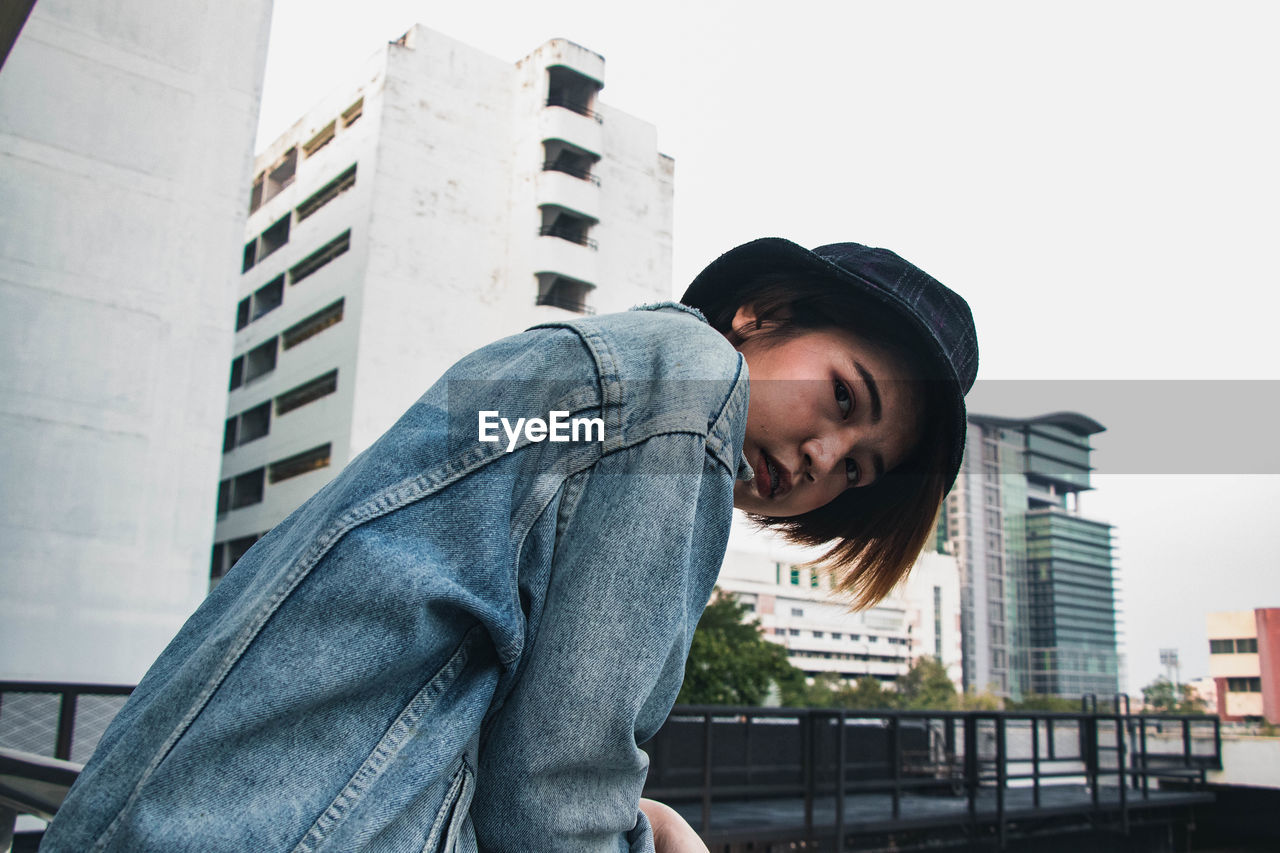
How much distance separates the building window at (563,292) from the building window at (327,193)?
5329 mm

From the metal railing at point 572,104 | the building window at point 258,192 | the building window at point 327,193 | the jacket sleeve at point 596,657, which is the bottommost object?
the jacket sleeve at point 596,657

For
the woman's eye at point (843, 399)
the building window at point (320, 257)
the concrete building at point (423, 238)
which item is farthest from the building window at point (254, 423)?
the woman's eye at point (843, 399)

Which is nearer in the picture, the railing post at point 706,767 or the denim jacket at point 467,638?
the denim jacket at point 467,638

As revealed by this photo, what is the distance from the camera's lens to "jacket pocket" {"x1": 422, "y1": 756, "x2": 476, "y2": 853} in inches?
17.8

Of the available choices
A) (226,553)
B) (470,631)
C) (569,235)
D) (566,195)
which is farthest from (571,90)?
(470,631)

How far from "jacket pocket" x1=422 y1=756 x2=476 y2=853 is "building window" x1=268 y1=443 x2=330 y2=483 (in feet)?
74.4

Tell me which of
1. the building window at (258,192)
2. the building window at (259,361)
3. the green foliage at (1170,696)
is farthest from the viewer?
the green foliage at (1170,696)

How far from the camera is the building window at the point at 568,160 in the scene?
24297 mm

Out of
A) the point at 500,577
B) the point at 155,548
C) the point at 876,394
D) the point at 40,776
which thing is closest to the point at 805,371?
the point at 876,394

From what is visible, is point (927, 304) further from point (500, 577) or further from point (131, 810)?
point (131, 810)

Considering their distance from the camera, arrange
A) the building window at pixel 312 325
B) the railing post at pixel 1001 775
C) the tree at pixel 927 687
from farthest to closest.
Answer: the tree at pixel 927 687
the building window at pixel 312 325
the railing post at pixel 1001 775

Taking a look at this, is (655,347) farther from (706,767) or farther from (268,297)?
(268,297)

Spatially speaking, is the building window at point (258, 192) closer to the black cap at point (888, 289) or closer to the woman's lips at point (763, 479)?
the black cap at point (888, 289)

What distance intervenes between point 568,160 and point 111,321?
15.3 meters
